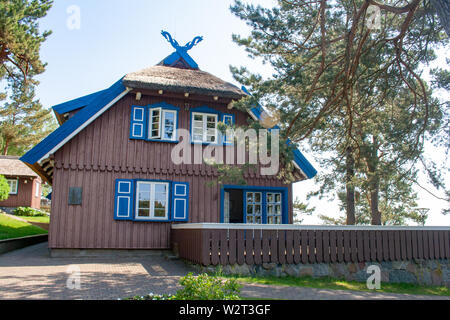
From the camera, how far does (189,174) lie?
554 inches

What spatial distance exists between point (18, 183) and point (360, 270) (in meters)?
27.8

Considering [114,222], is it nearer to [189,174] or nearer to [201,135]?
[189,174]

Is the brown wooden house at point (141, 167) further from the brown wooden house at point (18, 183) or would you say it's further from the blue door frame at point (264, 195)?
the brown wooden house at point (18, 183)

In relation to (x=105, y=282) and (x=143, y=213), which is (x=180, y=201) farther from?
(x=105, y=282)

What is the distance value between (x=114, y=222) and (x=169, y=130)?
351 centimetres

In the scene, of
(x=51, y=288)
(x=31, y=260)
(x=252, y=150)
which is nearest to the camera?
(x=51, y=288)

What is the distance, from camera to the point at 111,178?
13281mm

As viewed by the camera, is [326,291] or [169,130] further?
[169,130]

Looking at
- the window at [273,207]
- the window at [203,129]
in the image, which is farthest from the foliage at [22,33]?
the window at [273,207]

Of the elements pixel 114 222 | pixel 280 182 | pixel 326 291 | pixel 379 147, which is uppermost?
pixel 379 147

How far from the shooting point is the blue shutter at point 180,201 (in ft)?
44.8

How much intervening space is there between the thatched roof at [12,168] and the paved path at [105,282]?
801 inches
